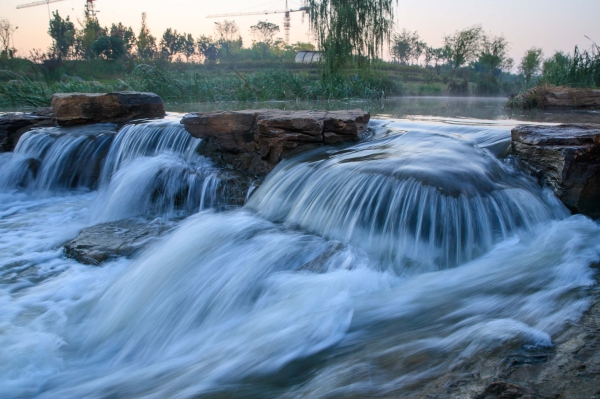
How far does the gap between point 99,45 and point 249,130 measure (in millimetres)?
40458

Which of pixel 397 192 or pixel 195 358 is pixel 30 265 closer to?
pixel 195 358

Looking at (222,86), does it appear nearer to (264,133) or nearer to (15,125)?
(15,125)

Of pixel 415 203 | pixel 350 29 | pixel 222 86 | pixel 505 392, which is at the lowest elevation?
pixel 505 392

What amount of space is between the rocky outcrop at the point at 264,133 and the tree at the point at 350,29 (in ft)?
33.4

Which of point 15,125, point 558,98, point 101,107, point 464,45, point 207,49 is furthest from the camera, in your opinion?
point 207,49

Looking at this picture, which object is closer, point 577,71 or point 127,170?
point 127,170

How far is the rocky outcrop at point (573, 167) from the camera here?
11.2 feet

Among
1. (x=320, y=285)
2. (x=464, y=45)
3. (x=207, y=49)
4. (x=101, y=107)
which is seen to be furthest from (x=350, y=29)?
(x=207, y=49)

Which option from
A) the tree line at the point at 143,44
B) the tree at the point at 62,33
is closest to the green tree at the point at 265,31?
the tree line at the point at 143,44

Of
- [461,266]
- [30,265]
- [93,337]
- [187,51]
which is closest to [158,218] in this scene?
[30,265]

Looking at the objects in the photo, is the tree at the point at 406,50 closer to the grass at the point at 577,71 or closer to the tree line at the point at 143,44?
the tree line at the point at 143,44

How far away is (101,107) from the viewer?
285 inches

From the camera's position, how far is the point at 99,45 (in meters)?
39.1

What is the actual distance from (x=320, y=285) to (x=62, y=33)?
51.7 meters
